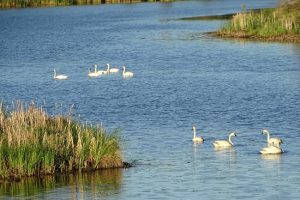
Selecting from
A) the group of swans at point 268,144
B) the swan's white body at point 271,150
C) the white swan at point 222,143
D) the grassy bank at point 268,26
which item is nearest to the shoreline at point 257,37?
the grassy bank at point 268,26

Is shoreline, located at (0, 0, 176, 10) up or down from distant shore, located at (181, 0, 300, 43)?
down

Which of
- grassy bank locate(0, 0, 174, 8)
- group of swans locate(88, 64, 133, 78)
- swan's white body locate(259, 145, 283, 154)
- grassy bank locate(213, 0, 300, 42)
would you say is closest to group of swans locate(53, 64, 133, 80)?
group of swans locate(88, 64, 133, 78)

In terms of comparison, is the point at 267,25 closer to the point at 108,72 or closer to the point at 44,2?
the point at 108,72

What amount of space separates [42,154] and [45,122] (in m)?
1.88

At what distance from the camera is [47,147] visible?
24.9 metres

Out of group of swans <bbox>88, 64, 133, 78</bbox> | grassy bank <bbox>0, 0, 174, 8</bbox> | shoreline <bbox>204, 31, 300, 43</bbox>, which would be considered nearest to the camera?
group of swans <bbox>88, 64, 133, 78</bbox>

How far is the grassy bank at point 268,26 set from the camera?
2559 inches

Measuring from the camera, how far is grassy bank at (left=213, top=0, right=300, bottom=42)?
65.0 m

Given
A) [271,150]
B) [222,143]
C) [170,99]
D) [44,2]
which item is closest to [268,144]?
[271,150]

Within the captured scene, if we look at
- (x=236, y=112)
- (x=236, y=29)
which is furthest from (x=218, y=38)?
(x=236, y=112)

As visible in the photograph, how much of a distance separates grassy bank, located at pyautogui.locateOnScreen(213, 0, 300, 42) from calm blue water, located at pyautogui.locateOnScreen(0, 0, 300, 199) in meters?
1.11

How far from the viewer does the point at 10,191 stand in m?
23.6

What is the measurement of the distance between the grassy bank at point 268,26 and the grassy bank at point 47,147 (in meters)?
39.2

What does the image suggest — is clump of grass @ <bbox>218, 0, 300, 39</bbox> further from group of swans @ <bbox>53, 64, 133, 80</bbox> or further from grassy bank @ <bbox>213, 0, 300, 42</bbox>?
group of swans @ <bbox>53, 64, 133, 80</bbox>
